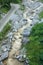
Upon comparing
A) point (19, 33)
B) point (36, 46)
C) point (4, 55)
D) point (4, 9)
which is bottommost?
point (19, 33)

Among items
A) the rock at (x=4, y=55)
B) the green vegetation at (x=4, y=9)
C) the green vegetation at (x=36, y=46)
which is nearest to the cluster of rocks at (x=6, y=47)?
the rock at (x=4, y=55)

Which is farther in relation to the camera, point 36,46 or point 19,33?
point 19,33

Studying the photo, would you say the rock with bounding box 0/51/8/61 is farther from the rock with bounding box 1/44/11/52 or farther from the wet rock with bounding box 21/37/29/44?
the wet rock with bounding box 21/37/29/44

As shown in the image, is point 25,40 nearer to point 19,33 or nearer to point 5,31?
point 19,33

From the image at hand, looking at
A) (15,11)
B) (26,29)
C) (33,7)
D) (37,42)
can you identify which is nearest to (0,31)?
(26,29)

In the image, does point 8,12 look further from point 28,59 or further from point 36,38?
point 28,59

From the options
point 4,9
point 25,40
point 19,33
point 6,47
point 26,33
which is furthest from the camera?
point 4,9

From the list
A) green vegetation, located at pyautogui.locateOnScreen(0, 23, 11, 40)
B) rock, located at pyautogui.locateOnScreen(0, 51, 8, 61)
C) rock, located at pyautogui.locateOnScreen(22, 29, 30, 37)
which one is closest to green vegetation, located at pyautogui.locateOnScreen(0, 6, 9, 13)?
green vegetation, located at pyautogui.locateOnScreen(0, 23, 11, 40)

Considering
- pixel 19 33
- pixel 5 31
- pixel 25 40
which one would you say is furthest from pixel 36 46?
pixel 5 31
